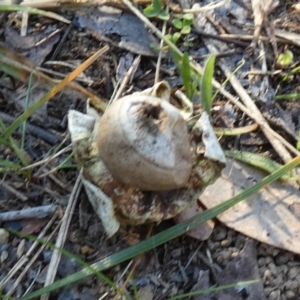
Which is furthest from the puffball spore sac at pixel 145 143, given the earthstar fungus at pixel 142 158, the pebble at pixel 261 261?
the pebble at pixel 261 261

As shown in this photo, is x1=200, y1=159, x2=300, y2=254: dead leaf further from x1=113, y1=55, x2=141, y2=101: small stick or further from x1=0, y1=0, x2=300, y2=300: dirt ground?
x1=113, y1=55, x2=141, y2=101: small stick

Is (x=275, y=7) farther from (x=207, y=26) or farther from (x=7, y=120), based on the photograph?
(x=7, y=120)

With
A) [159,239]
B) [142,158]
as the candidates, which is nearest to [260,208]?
[159,239]

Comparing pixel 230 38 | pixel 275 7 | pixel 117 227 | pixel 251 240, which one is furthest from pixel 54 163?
pixel 275 7

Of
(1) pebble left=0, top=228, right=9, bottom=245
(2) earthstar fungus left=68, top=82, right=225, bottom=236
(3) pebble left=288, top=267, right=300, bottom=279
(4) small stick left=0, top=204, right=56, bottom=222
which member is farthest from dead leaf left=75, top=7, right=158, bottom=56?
(3) pebble left=288, top=267, right=300, bottom=279

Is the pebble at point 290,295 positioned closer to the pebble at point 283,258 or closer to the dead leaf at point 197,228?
the pebble at point 283,258
